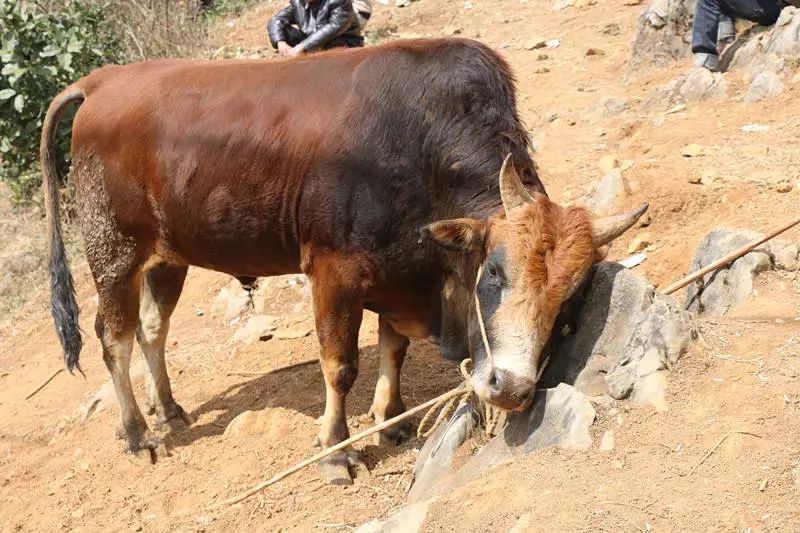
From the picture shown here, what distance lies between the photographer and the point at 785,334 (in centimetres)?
402

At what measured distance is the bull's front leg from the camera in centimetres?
498

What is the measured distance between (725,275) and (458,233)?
66.1 inches

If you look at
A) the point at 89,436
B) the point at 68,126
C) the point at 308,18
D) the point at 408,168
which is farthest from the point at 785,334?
the point at 68,126

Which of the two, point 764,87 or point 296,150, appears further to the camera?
point 764,87

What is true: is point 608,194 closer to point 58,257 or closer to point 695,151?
point 695,151

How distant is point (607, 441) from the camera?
3.67m

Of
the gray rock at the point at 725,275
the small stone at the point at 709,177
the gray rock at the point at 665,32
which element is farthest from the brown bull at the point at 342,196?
the gray rock at the point at 665,32

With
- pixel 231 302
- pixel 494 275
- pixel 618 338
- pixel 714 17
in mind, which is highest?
pixel 494 275

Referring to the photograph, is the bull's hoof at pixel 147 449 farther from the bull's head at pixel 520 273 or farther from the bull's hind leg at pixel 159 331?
the bull's head at pixel 520 273

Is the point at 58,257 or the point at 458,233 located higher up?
the point at 458,233

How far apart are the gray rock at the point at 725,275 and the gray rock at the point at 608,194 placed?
1.74 m

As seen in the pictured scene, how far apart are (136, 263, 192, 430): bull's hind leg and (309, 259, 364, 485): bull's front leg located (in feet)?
5.11

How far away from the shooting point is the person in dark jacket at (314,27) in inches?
302

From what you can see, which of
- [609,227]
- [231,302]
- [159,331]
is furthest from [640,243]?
[231,302]
